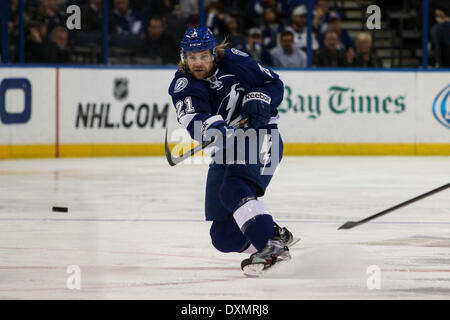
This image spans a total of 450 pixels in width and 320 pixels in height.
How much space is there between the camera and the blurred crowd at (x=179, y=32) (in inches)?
557

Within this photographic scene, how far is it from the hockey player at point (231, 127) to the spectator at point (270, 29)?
29.0 feet

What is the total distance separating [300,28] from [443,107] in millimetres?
2160

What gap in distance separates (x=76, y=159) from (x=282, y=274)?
8.60m

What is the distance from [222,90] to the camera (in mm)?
5816

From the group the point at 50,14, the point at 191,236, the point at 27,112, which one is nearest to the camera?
the point at 191,236

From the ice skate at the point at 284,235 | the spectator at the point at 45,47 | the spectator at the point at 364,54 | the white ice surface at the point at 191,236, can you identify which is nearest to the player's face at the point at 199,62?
the ice skate at the point at 284,235

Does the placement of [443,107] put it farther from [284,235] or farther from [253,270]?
[253,270]

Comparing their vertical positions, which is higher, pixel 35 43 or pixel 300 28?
pixel 300 28

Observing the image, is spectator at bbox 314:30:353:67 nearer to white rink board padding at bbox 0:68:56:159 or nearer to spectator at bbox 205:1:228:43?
spectator at bbox 205:1:228:43

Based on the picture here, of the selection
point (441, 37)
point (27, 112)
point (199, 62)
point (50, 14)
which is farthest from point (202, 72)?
point (441, 37)

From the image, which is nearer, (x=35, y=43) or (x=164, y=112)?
(x=35, y=43)

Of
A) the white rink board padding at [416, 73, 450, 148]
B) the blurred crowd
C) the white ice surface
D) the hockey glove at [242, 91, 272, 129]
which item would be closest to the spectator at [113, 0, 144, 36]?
the blurred crowd

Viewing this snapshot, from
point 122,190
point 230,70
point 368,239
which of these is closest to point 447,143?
point 122,190
